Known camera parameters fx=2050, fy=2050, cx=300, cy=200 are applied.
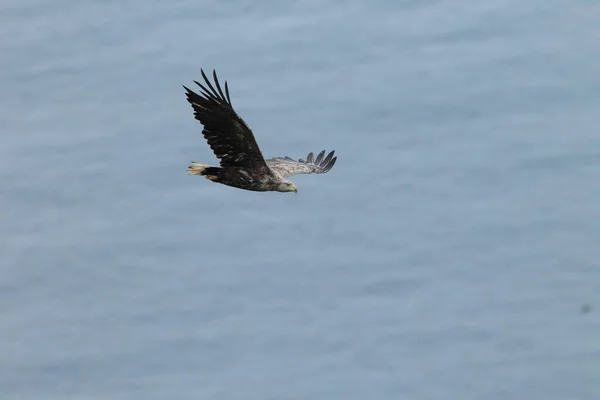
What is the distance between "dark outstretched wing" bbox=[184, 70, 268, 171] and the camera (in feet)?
115

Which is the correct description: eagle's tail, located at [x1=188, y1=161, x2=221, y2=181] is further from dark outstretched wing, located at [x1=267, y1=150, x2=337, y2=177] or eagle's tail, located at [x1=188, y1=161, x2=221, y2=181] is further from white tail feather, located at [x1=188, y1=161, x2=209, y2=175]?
dark outstretched wing, located at [x1=267, y1=150, x2=337, y2=177]

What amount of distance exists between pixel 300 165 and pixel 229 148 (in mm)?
4494

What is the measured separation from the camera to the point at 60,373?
9862 centimetres

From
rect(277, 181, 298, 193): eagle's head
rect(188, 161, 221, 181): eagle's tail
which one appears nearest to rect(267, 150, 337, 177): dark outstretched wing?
rect(277, 181, 298, 193): eagle's head

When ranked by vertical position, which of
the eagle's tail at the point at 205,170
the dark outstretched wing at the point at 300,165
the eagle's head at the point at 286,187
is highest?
the dark outstretched wing at the point at 300,165

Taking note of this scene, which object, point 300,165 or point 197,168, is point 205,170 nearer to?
point 197,168

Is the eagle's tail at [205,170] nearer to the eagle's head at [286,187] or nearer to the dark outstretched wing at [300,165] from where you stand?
the eagle's head at [286,187]

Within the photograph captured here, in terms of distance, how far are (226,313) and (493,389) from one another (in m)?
13.5

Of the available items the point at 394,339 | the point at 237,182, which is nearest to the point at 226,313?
the point at 394,339

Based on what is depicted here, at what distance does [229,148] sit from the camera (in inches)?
1414

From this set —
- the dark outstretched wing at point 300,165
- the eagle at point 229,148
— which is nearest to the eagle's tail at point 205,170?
the eagle at point 229,148

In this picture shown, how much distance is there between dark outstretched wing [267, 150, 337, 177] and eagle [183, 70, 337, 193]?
1.60m

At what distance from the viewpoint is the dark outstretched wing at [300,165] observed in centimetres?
3938

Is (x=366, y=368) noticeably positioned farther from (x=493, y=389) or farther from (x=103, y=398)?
(x=103, y=398)
